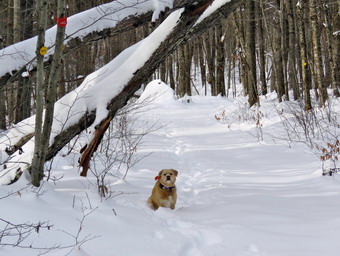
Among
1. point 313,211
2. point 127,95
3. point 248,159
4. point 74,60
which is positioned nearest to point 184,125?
point 74,60

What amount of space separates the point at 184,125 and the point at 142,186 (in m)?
7.15

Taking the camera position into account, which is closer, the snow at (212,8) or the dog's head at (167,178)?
the dog's head at (167,178)

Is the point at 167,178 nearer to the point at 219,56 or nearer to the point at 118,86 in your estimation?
the point at 118,86

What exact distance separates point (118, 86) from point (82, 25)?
1.09 metres

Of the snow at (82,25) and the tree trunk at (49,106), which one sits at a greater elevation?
the snow at (82,25)

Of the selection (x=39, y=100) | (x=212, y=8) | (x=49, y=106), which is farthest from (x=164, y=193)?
(x=212, y=8)

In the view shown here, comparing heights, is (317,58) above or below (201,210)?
above

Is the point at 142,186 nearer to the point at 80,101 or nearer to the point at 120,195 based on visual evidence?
the point at 120,195

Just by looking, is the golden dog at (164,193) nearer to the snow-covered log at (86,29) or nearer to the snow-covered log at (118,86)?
the snow-covered log at (118,86)

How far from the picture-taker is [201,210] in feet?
12.8

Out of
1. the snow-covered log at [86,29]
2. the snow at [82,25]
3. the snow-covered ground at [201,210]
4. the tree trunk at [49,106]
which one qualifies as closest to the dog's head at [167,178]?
the snow-covered ground at [201,210]

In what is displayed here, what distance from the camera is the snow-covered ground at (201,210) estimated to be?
8.63 feet

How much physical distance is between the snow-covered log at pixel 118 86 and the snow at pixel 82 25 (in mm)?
547

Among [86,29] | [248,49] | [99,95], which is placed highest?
[248,49]
